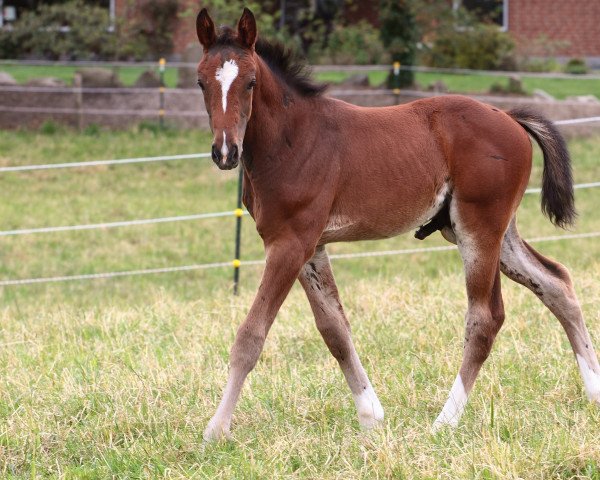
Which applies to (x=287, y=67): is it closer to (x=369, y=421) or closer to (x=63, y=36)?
(x=369, y=421)

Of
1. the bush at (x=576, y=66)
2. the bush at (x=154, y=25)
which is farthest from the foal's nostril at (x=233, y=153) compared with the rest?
the bush at (x=576, y=66)

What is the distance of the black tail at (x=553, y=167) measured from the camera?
5.68 m

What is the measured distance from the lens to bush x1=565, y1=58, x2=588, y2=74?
24.6 m

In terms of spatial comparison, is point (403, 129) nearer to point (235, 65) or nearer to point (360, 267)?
point (235, 65)

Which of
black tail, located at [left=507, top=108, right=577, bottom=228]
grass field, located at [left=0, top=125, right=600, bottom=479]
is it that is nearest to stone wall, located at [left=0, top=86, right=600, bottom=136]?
grass field, located at [left=0, top=125, right=600, bottom=479]

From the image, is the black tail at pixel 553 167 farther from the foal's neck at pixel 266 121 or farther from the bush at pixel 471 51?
the bush at pixel 471 51

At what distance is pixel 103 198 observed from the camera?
49.6 ft

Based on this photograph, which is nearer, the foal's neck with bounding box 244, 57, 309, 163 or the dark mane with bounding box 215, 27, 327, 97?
the foal's neck with bounding box 244, 57, 309, 163

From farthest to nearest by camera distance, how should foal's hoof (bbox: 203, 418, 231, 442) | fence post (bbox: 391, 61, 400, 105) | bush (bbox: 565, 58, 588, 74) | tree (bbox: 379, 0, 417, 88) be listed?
bush (bbox: 565, 58, 588, 74)
tree (bbox: 379, 0, 417, 88)
fence post (bbox: 391, 61, 400, 105)
foal's hoof (bbox: 203, 418, 231, 442)

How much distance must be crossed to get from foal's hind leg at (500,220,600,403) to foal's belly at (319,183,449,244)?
0.52m

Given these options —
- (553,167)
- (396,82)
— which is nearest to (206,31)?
(553,167)

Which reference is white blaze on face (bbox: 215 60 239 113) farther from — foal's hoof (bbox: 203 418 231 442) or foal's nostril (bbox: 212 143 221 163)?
foal's hoof (bbox: 203 418 231 442)

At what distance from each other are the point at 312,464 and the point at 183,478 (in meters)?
0.53

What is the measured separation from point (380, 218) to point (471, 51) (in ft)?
59.9
